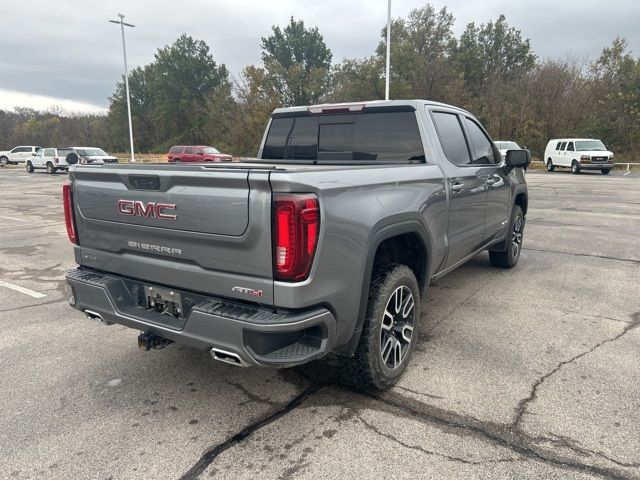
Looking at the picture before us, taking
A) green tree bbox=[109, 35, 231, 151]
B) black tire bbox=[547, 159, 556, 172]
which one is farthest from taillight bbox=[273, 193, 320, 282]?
green tree bbox=[109, 35, 231, 151]

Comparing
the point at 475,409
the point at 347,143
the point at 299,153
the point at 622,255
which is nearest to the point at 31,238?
the point at 299,153

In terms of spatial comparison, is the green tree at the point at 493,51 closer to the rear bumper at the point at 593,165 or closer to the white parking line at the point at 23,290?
the rear bumper at the point at 593,165

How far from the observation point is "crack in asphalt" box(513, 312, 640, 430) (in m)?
2.78

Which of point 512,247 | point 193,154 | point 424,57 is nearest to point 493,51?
point 424,57

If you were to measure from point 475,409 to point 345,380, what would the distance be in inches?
32.0

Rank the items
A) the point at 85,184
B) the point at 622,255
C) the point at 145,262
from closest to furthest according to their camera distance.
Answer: the point at 145,262 → the point at 85,184 → the point at 622,255

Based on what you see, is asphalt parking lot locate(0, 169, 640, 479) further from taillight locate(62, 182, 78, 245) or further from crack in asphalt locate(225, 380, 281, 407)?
taillight locate(62, 182, 78, 245)

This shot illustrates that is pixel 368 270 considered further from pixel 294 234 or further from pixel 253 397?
pixel 253 397

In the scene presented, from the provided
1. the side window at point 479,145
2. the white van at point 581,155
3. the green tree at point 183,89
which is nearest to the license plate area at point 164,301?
the side window at point 479,145

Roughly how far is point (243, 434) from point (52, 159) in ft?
112

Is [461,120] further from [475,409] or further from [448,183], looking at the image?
[475,409]

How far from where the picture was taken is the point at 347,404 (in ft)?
9.61

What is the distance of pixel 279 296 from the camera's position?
7.50 ft

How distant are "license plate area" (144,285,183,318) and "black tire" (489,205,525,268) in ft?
14.3
